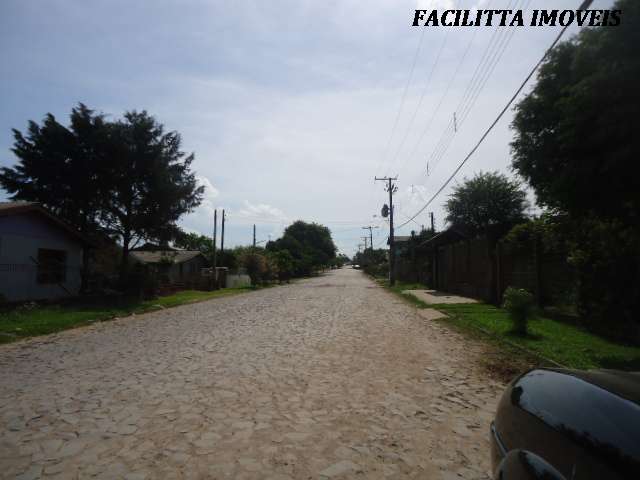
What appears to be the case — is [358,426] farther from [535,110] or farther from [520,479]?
[535,110]

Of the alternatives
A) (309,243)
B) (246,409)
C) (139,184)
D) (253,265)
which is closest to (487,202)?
(253,265)

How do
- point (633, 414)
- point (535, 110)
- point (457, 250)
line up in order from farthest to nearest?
point (457, 250)
point (535, 110)
point (633, 414)

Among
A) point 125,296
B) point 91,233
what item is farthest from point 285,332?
point 91,233

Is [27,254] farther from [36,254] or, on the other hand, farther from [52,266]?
[52,266]

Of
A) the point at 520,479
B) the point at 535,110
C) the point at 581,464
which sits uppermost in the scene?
the point at 535,110

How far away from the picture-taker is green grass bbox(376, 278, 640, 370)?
7180 mm

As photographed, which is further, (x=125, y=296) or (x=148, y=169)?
(x=148, y=169)

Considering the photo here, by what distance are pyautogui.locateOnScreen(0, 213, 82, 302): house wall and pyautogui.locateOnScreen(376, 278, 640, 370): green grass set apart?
1738cm

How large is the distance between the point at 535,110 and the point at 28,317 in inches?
627

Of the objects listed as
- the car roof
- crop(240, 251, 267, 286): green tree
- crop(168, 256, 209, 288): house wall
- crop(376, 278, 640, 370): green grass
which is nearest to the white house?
crop(376, 278, 640, 370): green grass

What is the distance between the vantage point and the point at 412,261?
4131 cm

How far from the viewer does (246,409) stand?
5.09m

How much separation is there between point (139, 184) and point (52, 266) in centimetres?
661

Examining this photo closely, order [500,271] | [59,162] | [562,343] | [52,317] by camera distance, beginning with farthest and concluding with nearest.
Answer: [59,162]
[500,271]
[52,317]
[562,343]
